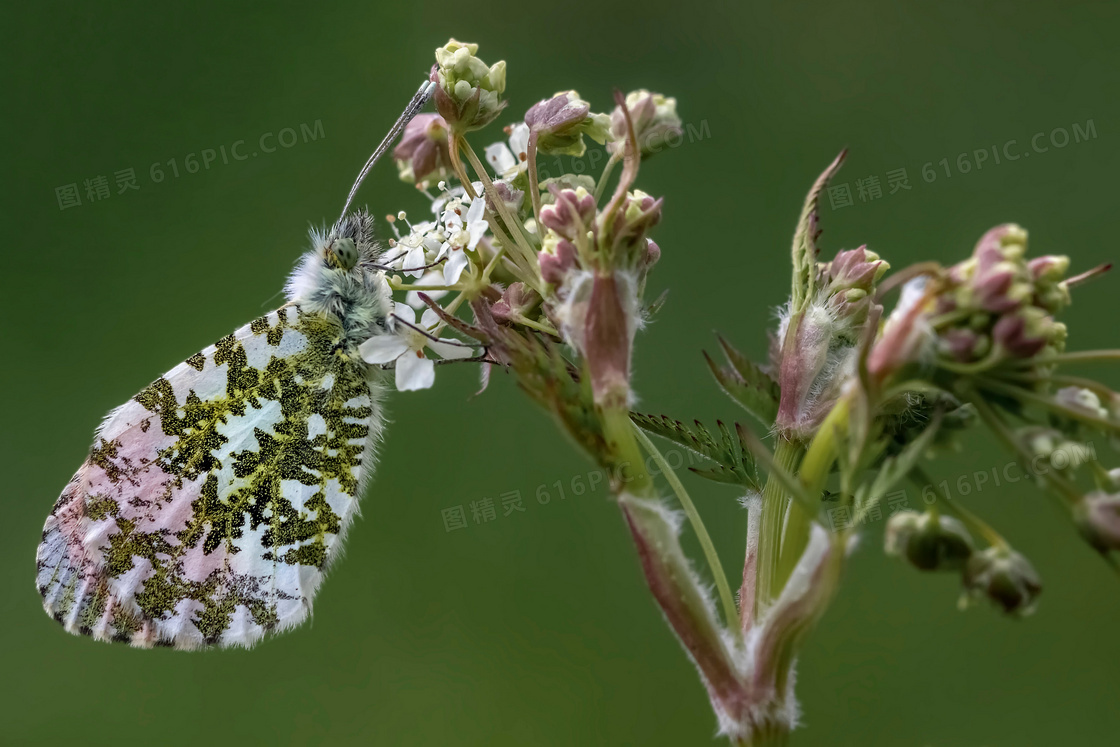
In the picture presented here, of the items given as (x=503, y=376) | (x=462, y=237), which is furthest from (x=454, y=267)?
(x=503, y=376)

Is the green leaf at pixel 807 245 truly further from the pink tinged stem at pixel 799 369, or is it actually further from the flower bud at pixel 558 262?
the flower bud at pixel 558 262

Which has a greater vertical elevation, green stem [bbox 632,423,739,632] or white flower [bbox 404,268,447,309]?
white flower [bbox 404,268,447,309]

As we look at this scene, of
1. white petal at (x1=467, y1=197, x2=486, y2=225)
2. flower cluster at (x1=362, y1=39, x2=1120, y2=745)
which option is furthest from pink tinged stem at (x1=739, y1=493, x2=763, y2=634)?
white petal at (x1=467, y1=197, x2=486, y2=225)

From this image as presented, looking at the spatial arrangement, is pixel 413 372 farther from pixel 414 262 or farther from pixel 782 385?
pixel 782 385

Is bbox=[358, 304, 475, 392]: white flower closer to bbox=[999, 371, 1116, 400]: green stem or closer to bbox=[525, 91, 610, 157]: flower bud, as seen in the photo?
bbox=[525, 91, 610, 157]: flower bud

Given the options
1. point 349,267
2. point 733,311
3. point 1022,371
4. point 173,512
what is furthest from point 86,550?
point 733,311

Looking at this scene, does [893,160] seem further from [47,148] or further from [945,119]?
[47,148]
